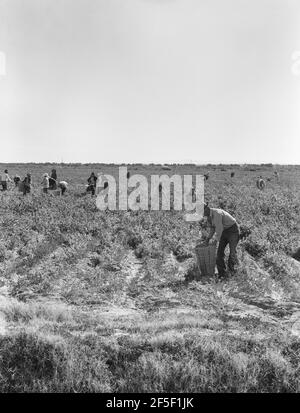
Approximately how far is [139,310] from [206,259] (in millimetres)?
2374

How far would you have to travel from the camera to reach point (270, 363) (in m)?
5.58

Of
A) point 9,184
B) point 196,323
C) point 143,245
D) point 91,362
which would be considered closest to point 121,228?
point 143,245

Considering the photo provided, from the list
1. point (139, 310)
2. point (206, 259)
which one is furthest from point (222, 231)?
point (139, 310)

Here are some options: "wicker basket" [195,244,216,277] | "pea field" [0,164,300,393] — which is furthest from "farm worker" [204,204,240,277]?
"pea field" [0,164,300,393]

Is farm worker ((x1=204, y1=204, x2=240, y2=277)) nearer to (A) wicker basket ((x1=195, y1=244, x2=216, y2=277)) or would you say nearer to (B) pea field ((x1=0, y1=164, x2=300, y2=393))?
(A) wicker basket ((x1=195, y1=244, x2=216, y2=277))

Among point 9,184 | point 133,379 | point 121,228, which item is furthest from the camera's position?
point 9,184

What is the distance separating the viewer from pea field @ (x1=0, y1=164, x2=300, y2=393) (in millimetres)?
5473

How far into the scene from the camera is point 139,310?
26.7 ft

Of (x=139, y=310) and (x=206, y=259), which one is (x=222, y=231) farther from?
(x=139, y=310)

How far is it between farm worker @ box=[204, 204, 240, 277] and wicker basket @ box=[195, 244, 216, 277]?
5.5 inches
